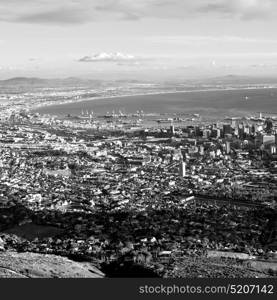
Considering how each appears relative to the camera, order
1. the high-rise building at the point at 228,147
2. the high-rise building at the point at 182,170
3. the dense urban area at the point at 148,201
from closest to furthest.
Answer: the dense urban area at the point at 148,201
the high-rise building at the point at 182,170
the high-rise building at the point at 228,147

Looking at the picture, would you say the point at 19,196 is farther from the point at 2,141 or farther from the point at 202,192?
the point at 2,141

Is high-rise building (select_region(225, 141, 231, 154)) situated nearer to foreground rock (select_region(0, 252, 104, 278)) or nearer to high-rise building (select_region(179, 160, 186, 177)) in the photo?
high-rise building (select_region(179, 160, 186, 177))

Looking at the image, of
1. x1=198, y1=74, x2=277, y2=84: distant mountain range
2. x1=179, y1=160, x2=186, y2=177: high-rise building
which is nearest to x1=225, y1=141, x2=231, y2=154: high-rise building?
x1=179, y1=160, x2=186, y2=177: high-rise building

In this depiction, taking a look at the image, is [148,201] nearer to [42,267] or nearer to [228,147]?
[42,267]

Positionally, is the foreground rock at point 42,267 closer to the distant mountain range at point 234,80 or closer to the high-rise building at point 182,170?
the high-rise building at point 182,170

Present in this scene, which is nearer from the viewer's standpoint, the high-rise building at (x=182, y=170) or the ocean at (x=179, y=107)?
the high-rise building at (x=182, y=170)

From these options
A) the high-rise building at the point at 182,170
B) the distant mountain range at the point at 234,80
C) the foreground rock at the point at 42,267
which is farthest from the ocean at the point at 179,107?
the distant mountain range at the point at 234,80

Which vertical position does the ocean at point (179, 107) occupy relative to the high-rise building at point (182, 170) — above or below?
above
